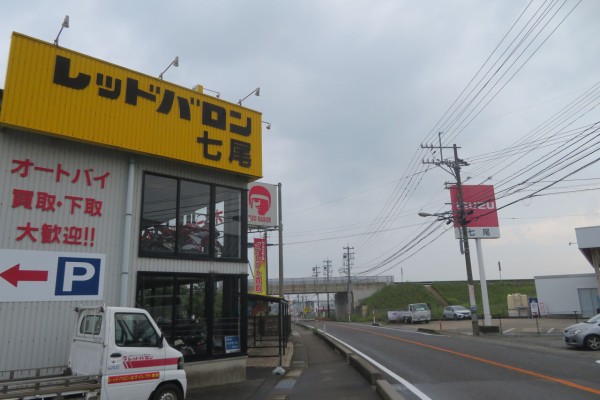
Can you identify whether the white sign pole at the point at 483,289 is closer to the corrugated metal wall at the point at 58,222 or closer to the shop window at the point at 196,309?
the shop window at the point at 196,309

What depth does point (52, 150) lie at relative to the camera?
30.5ft

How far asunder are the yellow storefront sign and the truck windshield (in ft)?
14.0

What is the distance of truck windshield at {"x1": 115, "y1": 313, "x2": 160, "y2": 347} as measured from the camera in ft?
23.5

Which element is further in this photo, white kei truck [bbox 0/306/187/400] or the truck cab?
the truck cab

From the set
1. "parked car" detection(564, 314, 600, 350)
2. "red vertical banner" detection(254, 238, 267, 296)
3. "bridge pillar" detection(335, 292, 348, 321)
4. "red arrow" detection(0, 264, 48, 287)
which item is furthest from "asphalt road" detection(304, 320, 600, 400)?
"bridge pillar" detection(335, 292, 348, 321)

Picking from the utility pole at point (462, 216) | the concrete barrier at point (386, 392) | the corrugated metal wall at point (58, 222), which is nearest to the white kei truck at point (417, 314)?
the utility pole at point (462, 216)

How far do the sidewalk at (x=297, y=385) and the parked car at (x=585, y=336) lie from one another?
27.5 feet

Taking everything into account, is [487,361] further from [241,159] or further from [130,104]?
[130,104]

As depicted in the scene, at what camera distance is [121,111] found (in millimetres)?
10047

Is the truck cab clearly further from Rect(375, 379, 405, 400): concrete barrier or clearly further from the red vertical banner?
the red vertical banner

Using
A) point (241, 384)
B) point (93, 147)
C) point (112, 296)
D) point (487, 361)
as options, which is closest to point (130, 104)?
point (93, 147)

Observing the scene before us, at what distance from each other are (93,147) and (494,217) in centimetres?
3318

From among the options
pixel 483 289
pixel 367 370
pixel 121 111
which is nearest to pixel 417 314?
pixel 483 289

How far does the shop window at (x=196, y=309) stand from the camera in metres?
10.3
